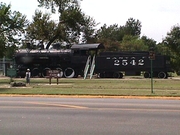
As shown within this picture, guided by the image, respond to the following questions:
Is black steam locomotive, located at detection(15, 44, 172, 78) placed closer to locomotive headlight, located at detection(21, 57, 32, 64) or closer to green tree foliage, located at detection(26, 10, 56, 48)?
locomotive headlight, located at detection(21, 57, 32, 64)

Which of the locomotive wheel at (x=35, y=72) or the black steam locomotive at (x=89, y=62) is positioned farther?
the locomotive wheel at (x=35, y=72)

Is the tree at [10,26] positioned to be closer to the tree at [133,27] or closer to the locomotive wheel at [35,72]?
the locomotive wheel at [35,72]

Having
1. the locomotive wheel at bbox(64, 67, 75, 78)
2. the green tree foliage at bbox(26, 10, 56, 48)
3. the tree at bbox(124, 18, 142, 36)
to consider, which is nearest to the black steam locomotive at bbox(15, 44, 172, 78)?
the locomotive wheel at bbox(64, 67, 75, 78)

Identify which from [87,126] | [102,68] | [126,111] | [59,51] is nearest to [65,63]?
[59,51]

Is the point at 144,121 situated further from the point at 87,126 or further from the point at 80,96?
the point at 80,96

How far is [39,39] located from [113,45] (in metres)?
29.5

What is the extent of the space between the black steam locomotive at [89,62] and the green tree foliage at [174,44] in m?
11.9

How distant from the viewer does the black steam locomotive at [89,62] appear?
144 feet

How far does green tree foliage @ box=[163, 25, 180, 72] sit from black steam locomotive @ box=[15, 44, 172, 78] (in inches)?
468

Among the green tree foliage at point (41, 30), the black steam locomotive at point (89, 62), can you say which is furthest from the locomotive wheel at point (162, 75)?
the green tree foliage at point (41, 30)

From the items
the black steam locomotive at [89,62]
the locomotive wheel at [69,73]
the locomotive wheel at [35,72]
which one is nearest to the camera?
the black steam locomotive at [89,62]

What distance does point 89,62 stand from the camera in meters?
44.2

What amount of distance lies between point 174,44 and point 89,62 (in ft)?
58.6

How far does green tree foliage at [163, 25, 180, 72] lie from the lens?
55812 millimetres
